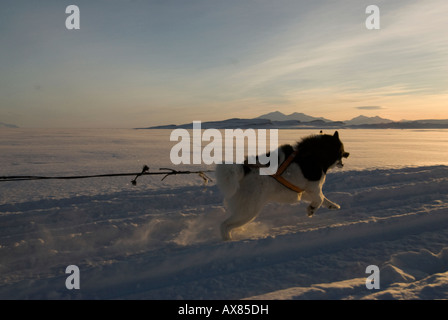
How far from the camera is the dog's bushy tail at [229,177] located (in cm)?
390

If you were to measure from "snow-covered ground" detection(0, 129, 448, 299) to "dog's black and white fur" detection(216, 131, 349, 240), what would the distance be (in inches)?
16.6

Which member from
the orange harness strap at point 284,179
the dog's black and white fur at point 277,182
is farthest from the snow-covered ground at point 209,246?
the orange harness strap at point 284,179

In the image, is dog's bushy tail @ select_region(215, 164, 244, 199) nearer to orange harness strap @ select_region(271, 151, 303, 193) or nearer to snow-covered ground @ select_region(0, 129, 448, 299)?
orange harness strap @ select_region(271, 151, 303, 193)

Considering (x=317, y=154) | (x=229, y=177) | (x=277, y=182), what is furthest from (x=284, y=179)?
(x=229, y=177)

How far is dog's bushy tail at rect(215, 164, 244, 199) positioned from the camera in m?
3.90

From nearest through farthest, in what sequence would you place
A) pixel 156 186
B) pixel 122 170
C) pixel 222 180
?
1. pixel 222 180
2. pixel 156 186
3. pixel 122 170

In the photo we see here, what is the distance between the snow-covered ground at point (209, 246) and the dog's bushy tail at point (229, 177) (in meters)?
0.79

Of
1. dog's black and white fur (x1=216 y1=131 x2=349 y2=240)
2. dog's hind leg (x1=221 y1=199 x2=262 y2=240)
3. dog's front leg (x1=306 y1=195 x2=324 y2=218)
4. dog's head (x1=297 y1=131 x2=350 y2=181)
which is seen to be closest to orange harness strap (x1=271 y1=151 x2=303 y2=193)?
dog's black and white fur (x1=216 y1=131 x2=349 y2=240)

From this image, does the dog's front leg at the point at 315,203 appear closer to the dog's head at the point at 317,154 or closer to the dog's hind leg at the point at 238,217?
the dog's head at the point at 317,154
